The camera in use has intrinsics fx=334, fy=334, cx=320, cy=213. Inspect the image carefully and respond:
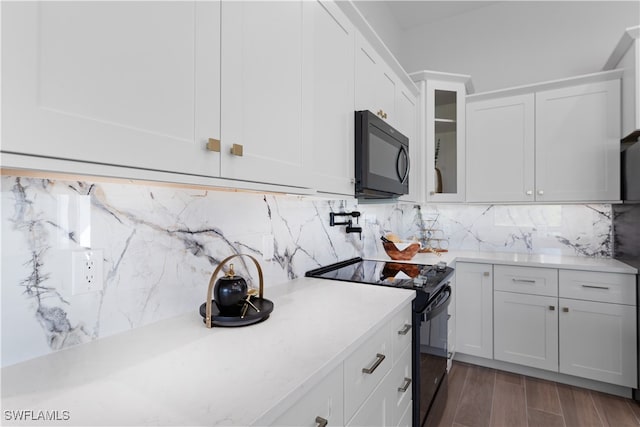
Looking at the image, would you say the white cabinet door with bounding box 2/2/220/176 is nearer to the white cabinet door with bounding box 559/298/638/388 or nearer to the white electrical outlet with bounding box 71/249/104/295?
the white electrical outlet with bounding box 71/249/104/295

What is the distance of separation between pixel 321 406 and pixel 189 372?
34 cm

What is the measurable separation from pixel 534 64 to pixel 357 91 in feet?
7.67

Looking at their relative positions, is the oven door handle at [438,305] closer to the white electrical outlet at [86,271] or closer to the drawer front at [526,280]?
the drawer front at [526,280]

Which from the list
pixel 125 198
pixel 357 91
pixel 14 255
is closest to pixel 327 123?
pixel 357 91

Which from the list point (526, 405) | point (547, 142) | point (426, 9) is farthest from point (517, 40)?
point (526, 405)

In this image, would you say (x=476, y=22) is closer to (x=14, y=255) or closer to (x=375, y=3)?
(x=375, y=3)

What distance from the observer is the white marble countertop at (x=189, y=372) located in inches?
24.5

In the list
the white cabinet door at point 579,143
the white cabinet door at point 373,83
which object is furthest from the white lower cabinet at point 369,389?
the white cabinet door at point 579,143

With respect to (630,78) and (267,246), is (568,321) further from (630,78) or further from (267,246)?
(267,246)

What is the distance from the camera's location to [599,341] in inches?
90.6

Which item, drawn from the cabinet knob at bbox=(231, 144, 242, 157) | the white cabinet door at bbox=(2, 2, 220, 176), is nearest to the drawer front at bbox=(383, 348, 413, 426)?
the cabinet knob at bbox=(231, 144, 242, 157)

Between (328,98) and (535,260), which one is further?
(535,260)

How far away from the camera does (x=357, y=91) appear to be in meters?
1.75

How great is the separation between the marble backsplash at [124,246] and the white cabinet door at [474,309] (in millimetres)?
1420
